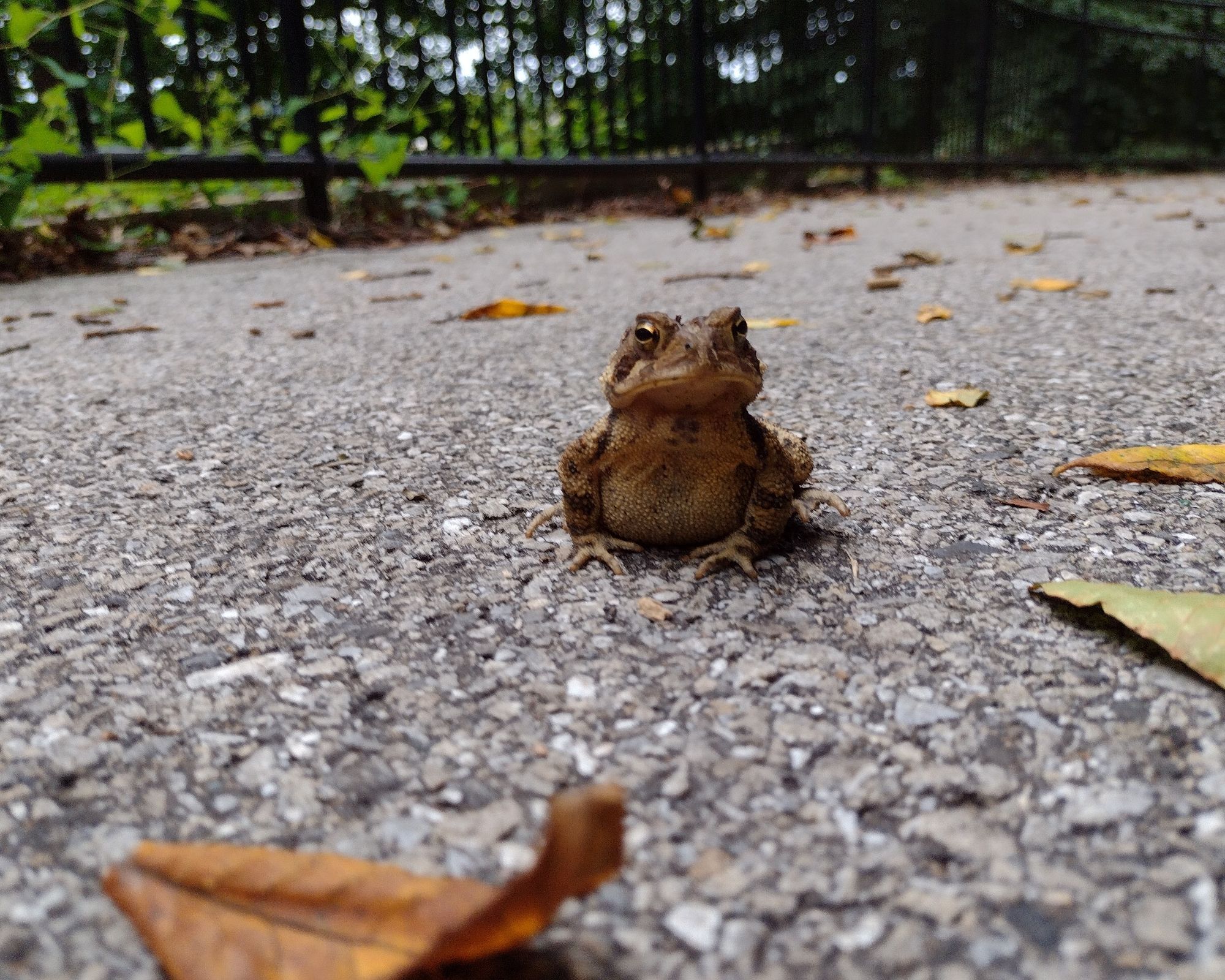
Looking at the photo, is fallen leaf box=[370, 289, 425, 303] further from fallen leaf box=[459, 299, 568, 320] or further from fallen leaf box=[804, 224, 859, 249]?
fallen leaf box=[804, 224, 859, 249]

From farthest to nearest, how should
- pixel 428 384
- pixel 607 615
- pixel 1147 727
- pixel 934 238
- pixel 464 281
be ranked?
pixel 934 238 → pixel 464 281 → pixel 428 384 → pixel 607 615 → pixel 1147 727

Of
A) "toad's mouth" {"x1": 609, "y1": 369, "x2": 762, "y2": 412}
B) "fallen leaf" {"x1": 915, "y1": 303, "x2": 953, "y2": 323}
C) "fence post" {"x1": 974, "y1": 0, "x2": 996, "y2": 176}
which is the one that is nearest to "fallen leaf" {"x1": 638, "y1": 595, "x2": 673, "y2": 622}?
"toad's mouth" {"x1": 609, "y1": 369, "x2": 762, "y2": 412}

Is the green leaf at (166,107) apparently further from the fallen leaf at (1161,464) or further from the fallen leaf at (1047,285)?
the fallen leaf at (1161,464)

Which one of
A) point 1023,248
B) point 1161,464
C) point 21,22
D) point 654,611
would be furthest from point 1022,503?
point 21,22

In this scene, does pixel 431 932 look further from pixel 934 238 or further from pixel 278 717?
pixel 934 238

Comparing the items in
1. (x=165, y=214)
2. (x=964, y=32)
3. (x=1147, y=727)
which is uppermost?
(x=964, y=32)

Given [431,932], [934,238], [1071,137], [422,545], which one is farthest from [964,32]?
[431,932]

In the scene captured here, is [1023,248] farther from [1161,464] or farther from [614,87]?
[614,87]
